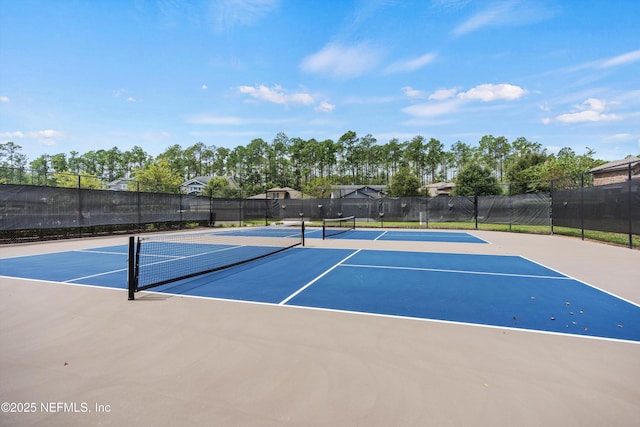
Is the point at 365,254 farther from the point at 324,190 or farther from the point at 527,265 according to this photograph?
the point at 324,190

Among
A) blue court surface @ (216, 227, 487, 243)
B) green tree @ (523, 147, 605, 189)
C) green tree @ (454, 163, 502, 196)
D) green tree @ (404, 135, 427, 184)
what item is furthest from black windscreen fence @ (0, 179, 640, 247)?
green tree @ (404, 135, 427, 184)

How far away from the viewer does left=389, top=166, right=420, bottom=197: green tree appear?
41781 millimetres

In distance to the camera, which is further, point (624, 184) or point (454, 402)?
point (624, 184)

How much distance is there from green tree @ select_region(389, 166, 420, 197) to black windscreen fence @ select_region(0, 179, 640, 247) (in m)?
19.7

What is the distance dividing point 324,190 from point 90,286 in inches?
1455

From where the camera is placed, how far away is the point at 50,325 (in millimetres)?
3834

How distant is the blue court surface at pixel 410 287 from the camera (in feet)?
13.7

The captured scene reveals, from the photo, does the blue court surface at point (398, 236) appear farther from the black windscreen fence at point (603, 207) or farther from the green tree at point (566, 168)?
the green tree at point (566, 168)

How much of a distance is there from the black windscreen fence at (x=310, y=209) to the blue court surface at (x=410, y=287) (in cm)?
486

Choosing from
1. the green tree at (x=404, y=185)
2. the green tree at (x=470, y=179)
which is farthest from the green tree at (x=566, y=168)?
the green tree at (x=404, y=185)

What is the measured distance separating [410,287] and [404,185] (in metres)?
38.1

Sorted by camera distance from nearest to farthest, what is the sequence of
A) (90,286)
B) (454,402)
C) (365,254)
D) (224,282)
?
(454,402)
(90,286)
(224,282)
(365,254)

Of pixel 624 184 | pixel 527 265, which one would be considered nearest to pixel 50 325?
pixel 527 265

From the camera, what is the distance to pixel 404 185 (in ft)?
138
